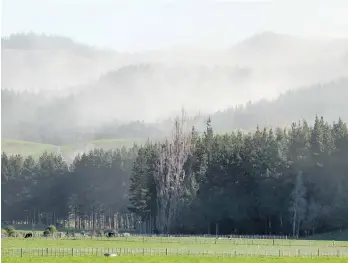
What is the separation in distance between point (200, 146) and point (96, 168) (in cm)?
6334

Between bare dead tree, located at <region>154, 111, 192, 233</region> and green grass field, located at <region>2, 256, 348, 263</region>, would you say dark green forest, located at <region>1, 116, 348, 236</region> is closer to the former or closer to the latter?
bare dead tree, located at <region>154, 111, 192, 233</region>

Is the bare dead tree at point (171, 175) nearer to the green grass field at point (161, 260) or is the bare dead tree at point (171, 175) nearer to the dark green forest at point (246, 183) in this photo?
the dark green forest at point (246, 183)

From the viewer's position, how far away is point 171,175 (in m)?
134

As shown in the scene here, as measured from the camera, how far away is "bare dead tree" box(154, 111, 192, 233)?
5153 inches

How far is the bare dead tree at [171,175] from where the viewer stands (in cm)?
13088

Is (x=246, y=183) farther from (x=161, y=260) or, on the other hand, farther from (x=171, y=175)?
(x=161, y=260)

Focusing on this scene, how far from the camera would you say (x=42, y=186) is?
195125 millimetres

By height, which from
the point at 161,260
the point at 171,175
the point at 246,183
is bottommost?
the point at 161,260

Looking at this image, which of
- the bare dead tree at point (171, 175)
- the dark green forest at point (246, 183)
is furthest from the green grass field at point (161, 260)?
the bare dead tree at point (171, 175)

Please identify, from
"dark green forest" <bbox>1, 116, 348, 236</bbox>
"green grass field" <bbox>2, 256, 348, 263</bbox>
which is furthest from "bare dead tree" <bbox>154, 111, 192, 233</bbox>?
Answer: "green grass field" <bbox>2, 256, 348, 263</bbox>

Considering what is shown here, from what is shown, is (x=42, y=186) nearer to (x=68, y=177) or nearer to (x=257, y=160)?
(x=68, y=177)

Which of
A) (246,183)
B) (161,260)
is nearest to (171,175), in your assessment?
(246,183)

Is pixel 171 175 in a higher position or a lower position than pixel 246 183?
higher

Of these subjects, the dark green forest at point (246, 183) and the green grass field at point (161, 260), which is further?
the dark green forest at point (246, 183)
